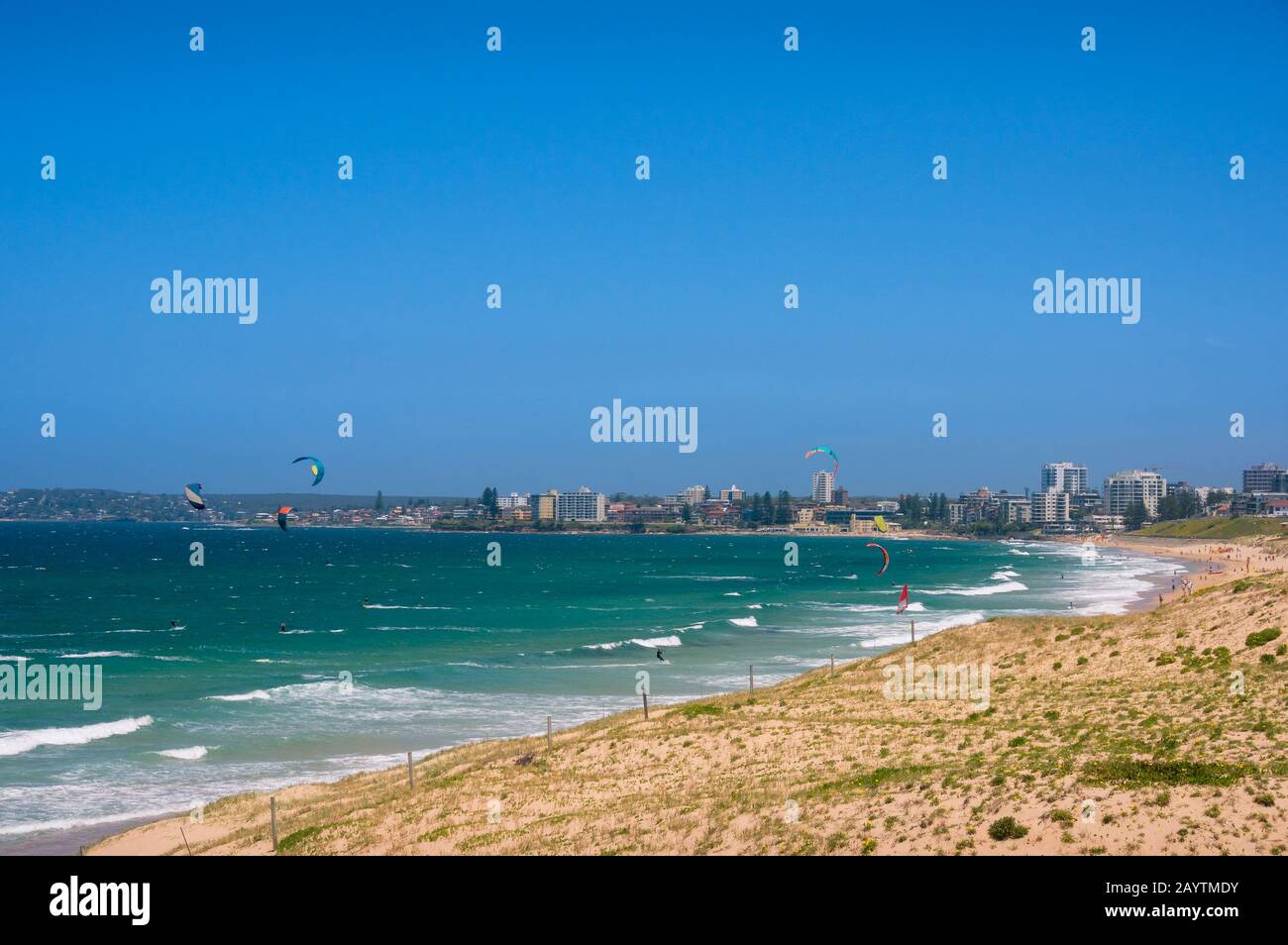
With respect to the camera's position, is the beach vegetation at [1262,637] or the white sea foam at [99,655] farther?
the white sea foam at [99,655]

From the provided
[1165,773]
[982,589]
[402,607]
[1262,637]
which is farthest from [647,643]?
[982,589]

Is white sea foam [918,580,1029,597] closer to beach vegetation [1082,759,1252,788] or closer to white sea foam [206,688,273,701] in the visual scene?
white sea foam [206,688,273,701]

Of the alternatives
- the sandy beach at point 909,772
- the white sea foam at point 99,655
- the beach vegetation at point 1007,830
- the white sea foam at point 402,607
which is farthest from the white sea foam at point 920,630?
the white sea foam at point 99,655

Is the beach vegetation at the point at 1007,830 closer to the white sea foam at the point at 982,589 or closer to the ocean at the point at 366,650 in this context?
the ocean at the point at 366,650

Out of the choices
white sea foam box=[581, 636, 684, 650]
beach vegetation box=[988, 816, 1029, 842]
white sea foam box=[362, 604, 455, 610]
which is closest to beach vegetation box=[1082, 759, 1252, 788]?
beach vegetation box=[988, 816, 1029, 842]

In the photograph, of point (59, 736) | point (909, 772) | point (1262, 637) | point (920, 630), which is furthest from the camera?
point (920, 630)

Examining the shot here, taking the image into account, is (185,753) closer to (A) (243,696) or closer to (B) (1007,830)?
(A) (243,696)
